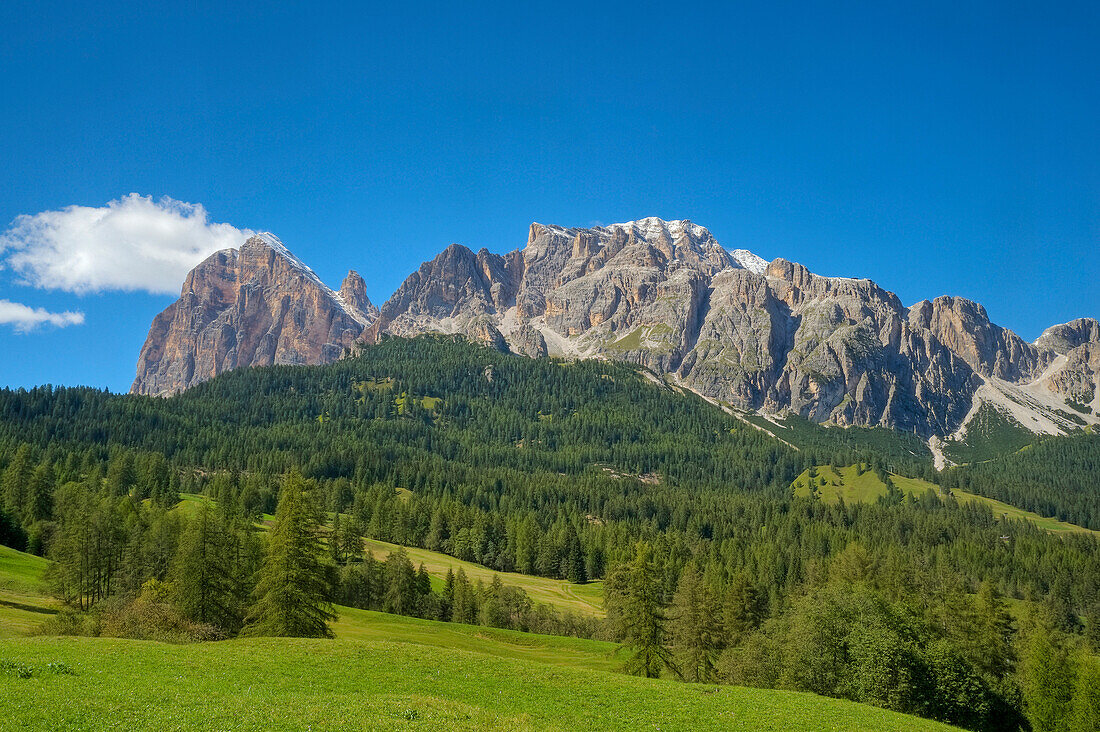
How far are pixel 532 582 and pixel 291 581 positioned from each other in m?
95.1

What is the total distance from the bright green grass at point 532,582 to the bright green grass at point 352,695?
258ft

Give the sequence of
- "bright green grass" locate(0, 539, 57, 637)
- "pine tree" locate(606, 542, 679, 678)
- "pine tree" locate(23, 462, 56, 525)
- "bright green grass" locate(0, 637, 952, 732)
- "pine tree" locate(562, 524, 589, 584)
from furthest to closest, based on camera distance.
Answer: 1. "pine tree" locate(562, 524, 589, 584)
2. "pine tree" locate(23, 462, 56, 525)
3. "pine tree" locate(606, 542, 679, 678)
4. "bright green grass" locate(0, 539, 57, 637)
5. "bright green grass" locate(0, 637, 952, 732)

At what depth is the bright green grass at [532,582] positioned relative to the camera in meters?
120

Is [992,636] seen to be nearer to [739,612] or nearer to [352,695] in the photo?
[739,612]

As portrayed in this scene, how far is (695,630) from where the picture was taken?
221ft

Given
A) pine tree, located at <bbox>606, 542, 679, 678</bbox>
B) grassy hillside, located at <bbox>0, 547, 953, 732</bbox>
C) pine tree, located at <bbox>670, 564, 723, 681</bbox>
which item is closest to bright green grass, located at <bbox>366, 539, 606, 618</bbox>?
pine tree, located at <bbox>670, 564, 723, 681</bbox>

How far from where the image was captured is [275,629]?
5047cm

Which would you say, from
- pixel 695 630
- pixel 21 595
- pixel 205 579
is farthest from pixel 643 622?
pixel 21 595

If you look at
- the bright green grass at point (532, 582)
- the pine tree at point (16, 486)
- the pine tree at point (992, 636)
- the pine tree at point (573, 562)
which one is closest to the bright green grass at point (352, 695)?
the pine tree at point (992, 636)

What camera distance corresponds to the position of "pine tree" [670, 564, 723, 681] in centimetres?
6544

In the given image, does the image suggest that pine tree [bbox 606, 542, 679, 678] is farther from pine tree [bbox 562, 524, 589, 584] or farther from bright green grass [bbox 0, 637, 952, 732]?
pine tree [bbox 562, 524, 589, 584]

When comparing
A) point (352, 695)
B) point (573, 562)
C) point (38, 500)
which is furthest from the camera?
point (573, 562)

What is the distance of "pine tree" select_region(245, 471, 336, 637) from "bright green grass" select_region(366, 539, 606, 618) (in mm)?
65722

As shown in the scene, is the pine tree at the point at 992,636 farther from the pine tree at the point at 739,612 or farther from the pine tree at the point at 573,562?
the pine tree at the point at 573,562
